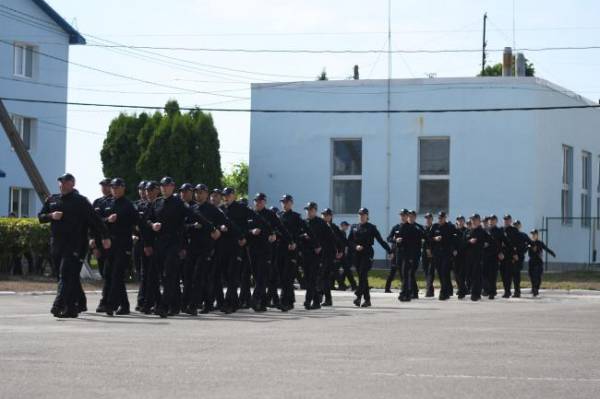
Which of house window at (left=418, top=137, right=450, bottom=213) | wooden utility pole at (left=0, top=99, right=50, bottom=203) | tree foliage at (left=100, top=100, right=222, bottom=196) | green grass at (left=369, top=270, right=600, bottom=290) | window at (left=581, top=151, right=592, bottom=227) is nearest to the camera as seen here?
wooden utility pole at (left=0, top=99, right=50, bottom=203)

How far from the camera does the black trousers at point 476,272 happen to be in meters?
31.8

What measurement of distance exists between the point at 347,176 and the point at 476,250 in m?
18.0

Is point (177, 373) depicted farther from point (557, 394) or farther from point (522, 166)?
point (522, 166)

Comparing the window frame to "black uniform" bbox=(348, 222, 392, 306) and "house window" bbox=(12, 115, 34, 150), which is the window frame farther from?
"black uniform" bbox=(348, 222, 392, 306)

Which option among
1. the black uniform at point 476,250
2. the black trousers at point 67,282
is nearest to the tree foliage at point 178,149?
the black uniform at point 476,250

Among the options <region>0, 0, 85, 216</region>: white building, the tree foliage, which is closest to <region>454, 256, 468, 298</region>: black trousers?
<region>0, 0, 85, 216</region>: white building

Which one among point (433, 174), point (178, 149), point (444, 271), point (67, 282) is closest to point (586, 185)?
point (433, 174)

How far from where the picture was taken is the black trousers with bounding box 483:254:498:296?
3303 centimetres

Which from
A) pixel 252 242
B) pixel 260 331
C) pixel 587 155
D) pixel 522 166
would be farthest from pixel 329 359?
pixel 587 155

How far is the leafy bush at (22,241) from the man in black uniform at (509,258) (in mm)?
11103

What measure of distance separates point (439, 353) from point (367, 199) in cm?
3598

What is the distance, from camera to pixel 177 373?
1136 centimetres

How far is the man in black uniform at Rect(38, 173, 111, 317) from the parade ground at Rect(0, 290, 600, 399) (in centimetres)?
33

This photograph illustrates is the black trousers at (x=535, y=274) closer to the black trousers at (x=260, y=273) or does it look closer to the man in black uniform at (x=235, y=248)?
the man in black uniform at (x=235, y=248)
